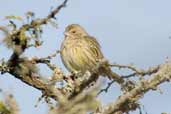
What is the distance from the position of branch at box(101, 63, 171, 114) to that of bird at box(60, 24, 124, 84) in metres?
6.43

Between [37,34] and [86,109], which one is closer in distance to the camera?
[86,109]

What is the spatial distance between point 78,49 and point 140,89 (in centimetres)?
857

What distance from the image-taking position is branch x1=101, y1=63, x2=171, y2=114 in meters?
1.73

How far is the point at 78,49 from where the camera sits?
1057 centimetres

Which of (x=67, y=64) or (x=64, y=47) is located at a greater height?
(x=64, y=47)

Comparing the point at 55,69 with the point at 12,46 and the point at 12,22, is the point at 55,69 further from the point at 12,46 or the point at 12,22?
the point at 12,46

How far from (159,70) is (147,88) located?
0.56m

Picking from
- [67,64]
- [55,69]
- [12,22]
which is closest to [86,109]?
[12,22]

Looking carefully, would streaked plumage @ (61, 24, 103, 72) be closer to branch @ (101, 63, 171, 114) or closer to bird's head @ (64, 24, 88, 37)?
bird's head @ (64, 24, 88, 37)

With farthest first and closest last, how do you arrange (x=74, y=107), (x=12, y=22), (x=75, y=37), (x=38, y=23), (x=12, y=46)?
(x=75, y=37), (x=12, y=22), (x=12, y=46), (x=38, y=23), (x=74, y=107)

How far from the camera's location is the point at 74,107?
105 cm

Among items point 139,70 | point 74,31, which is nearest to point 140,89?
point 139,70

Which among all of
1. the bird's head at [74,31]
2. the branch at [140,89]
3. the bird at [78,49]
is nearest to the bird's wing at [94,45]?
the bird at [78,49]

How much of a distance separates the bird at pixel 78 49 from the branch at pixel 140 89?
6.43 m
